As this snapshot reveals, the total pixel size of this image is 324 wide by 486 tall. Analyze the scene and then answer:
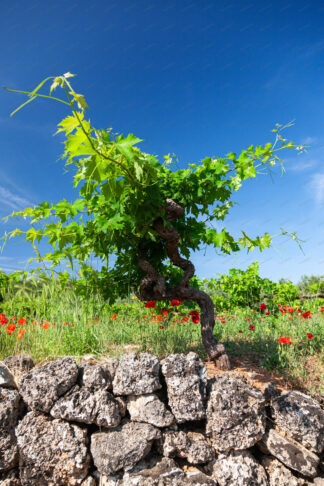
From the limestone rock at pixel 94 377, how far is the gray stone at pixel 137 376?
97 mm

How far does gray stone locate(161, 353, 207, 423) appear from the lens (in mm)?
2693

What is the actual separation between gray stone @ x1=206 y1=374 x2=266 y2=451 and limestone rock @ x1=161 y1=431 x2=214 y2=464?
97 millimetres

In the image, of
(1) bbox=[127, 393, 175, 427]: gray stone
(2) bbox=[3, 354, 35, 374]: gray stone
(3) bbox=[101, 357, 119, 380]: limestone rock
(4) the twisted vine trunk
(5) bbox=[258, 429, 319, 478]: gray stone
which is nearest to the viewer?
(5) bbox=[258, 429, 319, 478]: gray stone

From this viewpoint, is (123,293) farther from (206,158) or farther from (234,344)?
(206,158)

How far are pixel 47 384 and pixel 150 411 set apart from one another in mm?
955

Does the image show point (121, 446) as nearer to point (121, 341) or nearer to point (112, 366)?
point (112, 366)

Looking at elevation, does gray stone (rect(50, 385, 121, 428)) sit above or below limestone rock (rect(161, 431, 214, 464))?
above

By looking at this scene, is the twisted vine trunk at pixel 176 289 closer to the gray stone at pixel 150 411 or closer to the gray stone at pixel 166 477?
the gray stone at pixel 150 411

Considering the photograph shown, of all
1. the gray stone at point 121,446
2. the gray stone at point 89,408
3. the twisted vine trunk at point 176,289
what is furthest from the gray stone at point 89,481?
the twisted vine trunk at point 176,289

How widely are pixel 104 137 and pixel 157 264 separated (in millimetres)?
2080

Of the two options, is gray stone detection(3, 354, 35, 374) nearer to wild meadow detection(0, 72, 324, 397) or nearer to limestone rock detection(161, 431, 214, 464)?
wild meadow detection(0, 72, 324, 397)

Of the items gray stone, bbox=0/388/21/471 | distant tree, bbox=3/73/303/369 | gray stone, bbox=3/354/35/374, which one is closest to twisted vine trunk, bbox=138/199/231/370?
distant tree, bbox=3/73/303/369

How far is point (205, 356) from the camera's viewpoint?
3.86 m

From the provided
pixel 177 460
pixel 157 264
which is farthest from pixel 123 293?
pixel 177 460
